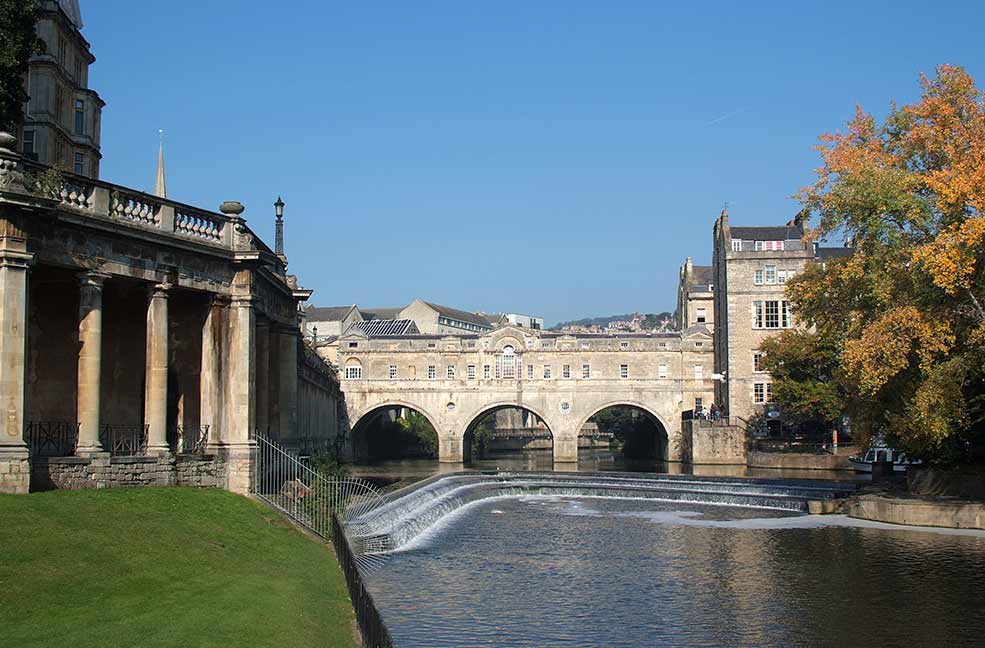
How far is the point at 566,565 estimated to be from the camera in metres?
23.4

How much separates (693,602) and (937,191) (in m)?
15.4

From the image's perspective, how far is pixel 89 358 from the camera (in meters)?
21.3

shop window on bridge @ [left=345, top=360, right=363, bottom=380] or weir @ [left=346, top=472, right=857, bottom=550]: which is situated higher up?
shop window on bridge @ [left=345, top=360, right=363, bottom=380]

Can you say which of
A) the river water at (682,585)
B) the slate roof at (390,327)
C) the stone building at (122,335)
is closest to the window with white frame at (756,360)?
the river water at (682,585)

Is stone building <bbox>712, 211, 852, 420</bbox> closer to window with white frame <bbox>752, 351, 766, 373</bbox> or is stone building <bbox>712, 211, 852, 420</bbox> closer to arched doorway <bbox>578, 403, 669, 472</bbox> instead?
window with white frame <bbox>752, 351, 766, 373</bbox>

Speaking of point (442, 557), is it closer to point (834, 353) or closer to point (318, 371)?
point (318, 371)

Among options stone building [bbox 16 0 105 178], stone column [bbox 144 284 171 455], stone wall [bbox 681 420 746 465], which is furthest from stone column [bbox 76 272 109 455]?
stone wall [bbox 681 420 746 465]

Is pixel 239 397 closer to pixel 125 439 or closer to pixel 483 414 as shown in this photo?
pixel 125 439

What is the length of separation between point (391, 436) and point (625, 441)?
21476 mm

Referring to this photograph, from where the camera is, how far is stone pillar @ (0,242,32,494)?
18875mm

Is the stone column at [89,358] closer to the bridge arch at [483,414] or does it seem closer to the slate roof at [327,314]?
the bridge arch at [483,414]

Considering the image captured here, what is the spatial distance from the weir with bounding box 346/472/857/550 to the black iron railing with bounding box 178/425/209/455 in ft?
12.7

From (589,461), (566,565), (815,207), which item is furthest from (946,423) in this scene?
(589,461)

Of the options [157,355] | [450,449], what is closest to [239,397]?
[157,355]
